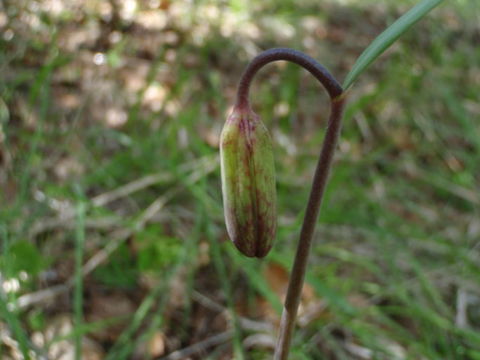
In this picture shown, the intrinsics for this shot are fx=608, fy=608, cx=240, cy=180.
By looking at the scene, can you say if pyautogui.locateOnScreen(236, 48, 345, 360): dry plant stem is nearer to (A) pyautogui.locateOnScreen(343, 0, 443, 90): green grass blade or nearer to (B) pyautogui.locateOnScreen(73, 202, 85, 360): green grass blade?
(A) pyautogui.locateOnScreen(343, 0, 443, 90): green grass blade

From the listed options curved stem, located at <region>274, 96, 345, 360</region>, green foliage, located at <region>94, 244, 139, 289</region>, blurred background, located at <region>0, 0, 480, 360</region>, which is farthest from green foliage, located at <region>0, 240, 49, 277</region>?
curved stem, located at <region>274, 96, 345, 360</region>

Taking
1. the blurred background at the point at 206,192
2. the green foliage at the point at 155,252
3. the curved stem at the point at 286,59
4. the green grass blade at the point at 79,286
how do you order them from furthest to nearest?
the green foliage at the point at 155,252, the blurred background at the point at 206,192, the green grass blade at the point at 79,286, the curved stem at the point at 286,59

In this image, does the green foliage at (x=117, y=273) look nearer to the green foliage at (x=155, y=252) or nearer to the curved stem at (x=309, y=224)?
the green foliage at (x=155, y=252)

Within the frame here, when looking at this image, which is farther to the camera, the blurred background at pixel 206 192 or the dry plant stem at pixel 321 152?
the blurred background at pixel 206 192

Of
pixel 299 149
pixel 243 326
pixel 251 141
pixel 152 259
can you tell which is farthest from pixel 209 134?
pixel 251 141

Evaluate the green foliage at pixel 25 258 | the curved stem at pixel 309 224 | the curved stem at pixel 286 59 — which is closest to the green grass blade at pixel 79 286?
the green foliage at pixel 25 258

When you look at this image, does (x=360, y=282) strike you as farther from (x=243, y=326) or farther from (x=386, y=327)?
(x=243, y=326)
